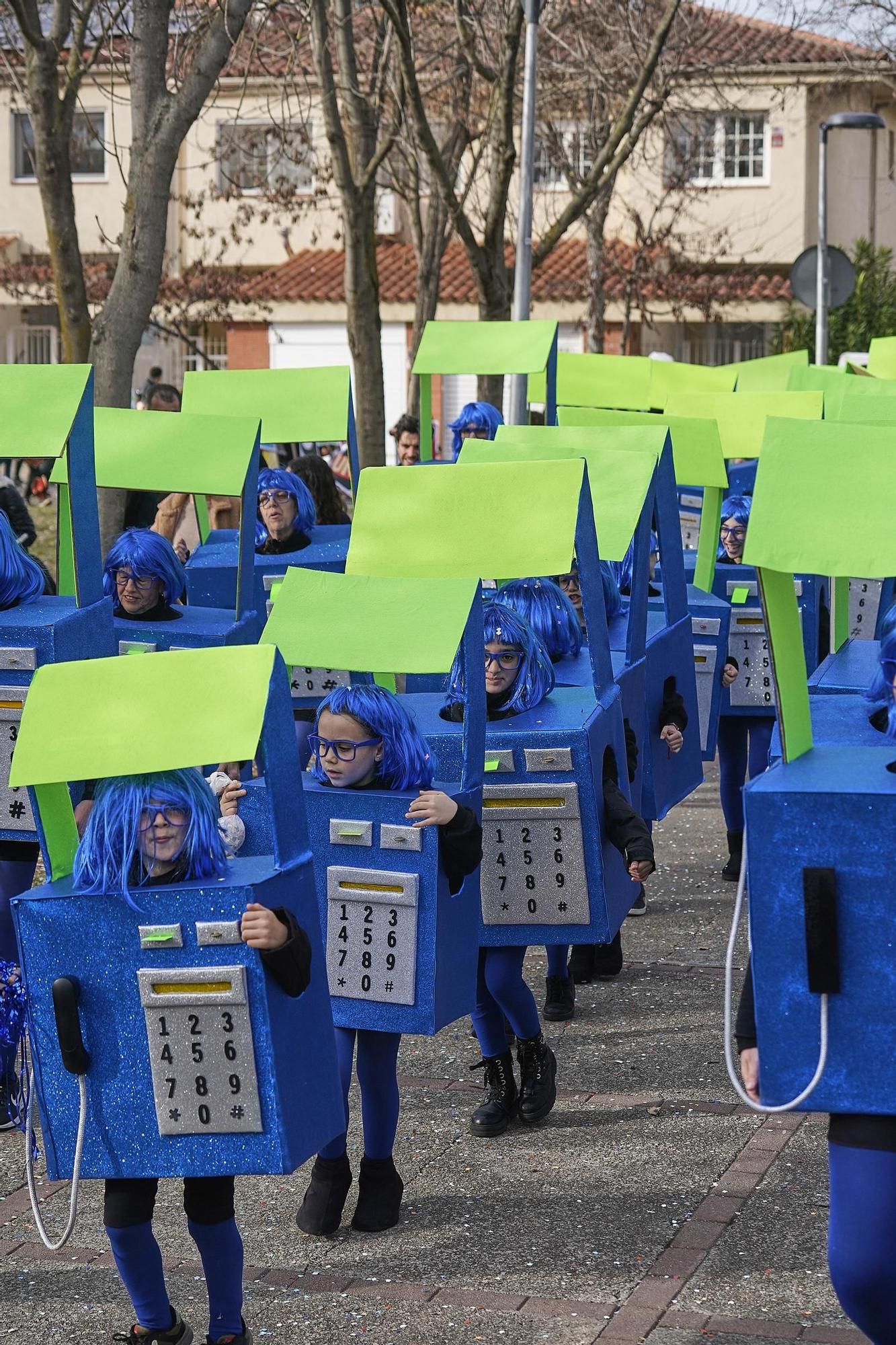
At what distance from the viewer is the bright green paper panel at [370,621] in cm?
470

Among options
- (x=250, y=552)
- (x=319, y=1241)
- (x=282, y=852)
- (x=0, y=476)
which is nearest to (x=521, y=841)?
(x=319, y=1241)

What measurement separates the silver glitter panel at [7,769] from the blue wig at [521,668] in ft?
3.86

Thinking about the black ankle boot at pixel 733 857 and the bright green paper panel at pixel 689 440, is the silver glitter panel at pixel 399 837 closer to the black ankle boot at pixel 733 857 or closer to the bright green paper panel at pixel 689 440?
the bright green paper panel at pixel 689 440

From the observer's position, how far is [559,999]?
6602 mm

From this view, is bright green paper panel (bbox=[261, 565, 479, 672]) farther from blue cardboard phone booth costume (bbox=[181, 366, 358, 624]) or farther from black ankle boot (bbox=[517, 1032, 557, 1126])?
blue cardboard phone booth costume (bbox=[181, 366, 358, 624])

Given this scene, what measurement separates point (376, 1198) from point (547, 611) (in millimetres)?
1987

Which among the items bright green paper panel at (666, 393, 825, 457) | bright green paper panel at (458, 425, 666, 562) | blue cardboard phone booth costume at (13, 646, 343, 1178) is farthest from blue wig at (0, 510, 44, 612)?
bright green paper panel at (666, 393, 825, 457)

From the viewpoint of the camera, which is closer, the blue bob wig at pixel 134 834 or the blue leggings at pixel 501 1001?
the blue bob wig at pixel 134 834

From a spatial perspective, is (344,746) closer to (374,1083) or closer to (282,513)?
(374,1083)

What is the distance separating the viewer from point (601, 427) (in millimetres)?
6953

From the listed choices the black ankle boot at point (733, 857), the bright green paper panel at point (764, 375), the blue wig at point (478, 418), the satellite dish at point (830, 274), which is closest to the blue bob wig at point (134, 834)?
the black ankle boot at point (733, 857)

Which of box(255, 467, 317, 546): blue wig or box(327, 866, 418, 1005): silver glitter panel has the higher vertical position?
box(255, 467, 317, 546): blue wig

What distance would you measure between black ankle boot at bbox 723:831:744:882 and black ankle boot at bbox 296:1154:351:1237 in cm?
378

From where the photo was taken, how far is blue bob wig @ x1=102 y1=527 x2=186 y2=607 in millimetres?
6535
